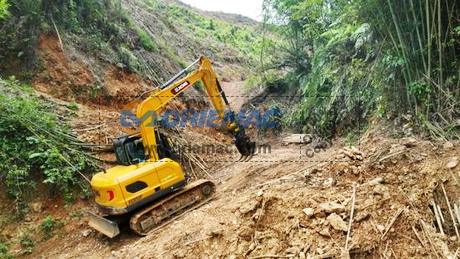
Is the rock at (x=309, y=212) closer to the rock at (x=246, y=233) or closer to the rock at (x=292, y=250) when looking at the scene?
the rock at (x=292, y=250)

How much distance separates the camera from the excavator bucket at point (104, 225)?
522cm

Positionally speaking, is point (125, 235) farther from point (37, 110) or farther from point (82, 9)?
point (82, 9)

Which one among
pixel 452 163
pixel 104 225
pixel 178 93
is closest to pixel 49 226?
pixel 104 225

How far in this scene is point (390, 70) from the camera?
247 inches

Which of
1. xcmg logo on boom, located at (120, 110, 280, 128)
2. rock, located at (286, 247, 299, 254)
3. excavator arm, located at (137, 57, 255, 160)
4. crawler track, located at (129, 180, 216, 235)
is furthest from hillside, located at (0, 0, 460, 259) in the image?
excavator arm, located at (137, 57, 255, 160)

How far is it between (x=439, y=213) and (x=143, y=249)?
Result: 3901 millimetres

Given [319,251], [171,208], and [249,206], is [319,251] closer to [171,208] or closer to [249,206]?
[249,206]

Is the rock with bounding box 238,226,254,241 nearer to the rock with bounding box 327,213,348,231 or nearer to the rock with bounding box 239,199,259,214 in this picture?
the rock with bounding box 239,199,259,214

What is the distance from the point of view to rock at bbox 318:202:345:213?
4.02 m

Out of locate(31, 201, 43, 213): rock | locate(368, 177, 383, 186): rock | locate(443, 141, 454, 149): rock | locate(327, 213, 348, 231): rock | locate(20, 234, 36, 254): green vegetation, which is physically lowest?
locate(20, 234, 36, 254): green vegetation

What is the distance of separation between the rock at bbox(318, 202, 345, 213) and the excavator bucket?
3.24 meters

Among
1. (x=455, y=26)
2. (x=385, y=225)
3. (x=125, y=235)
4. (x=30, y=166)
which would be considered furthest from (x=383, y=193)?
(x=30, y=166)

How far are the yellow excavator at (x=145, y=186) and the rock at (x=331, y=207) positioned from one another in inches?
104

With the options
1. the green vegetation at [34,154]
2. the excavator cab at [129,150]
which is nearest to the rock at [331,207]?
the excavator cab at [129,150]
